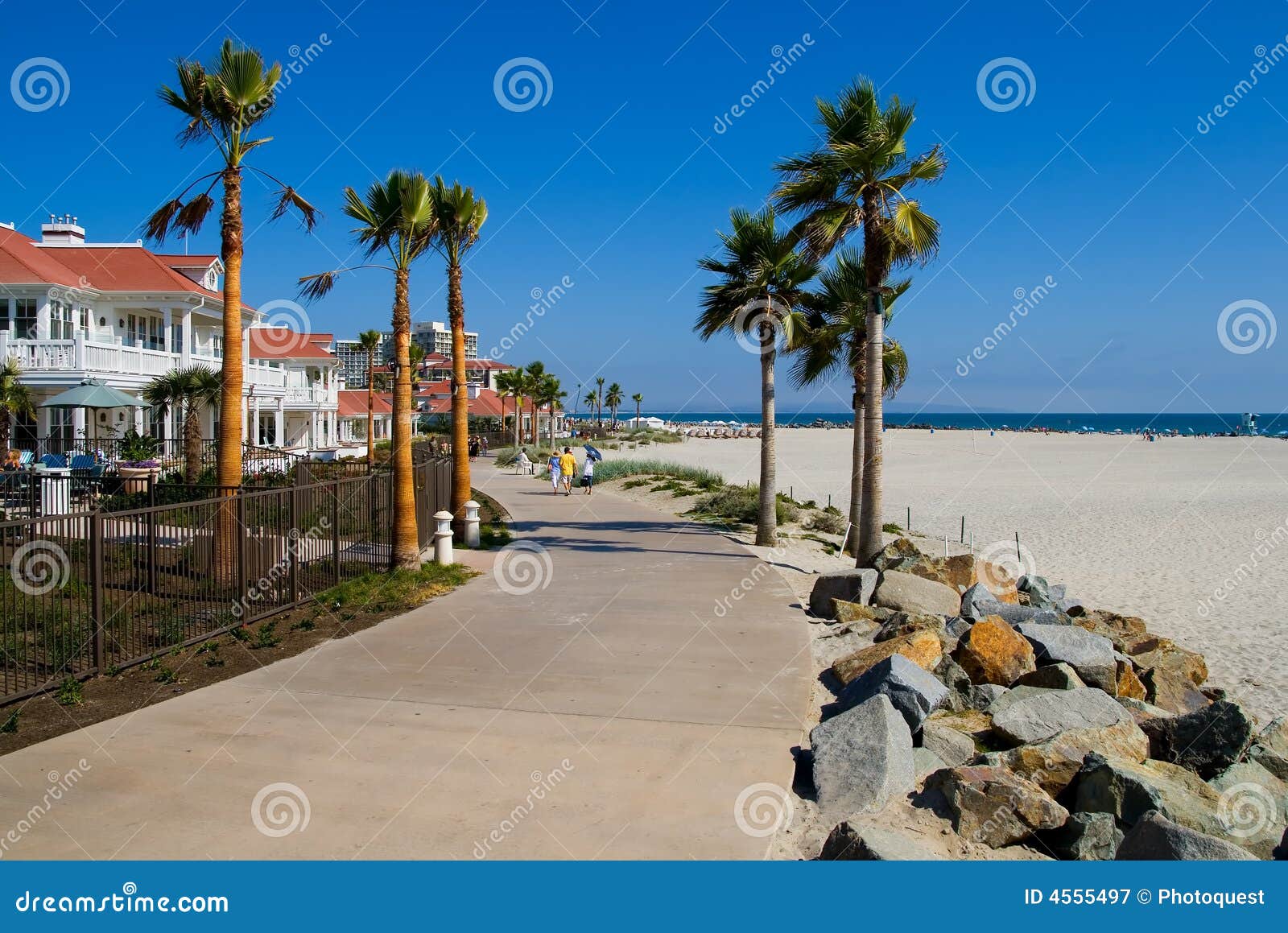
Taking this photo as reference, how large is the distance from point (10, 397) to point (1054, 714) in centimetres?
2430

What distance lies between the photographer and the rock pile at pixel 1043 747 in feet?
18.1

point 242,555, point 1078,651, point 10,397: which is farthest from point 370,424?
point 1078,651

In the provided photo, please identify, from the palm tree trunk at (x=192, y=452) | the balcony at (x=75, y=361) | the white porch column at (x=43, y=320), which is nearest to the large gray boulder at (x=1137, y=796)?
the palm tree trunk at (x=192, y=452)

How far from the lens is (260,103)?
41.6 feet

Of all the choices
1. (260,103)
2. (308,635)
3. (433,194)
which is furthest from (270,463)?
(308,635)

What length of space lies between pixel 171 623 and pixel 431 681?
11.0 feet

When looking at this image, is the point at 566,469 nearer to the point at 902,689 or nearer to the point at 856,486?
the point at 856,486

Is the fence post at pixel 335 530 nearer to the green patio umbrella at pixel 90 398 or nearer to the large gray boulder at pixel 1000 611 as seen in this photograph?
the large gray boulder at pixel 1000 611

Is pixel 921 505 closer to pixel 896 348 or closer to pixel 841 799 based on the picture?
pixel 896 348

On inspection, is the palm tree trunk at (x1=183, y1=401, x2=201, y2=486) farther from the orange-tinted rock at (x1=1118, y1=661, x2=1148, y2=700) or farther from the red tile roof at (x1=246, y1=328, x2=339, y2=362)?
the red tile roof at (x1=246, y1=328, x2=339, y2=362)

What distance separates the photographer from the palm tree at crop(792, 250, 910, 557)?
1927cm

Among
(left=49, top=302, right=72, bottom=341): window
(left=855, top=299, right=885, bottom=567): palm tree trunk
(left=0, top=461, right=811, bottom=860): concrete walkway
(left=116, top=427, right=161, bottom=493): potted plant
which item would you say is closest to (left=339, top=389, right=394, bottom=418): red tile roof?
(left=49, top=302, right=72, bottom=341): window

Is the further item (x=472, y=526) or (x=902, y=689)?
(x=472, y=526)

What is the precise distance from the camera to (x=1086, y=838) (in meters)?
5.48
